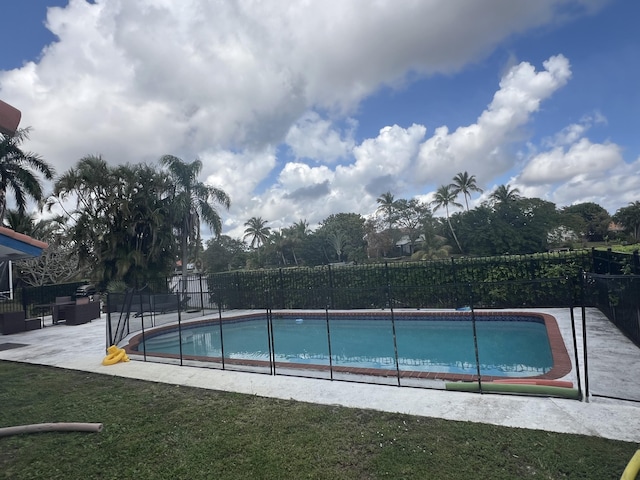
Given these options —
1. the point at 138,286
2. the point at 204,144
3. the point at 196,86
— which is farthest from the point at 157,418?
the point at 138,286

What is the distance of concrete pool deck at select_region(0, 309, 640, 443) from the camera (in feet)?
13.3

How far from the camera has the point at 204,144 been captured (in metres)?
16.3

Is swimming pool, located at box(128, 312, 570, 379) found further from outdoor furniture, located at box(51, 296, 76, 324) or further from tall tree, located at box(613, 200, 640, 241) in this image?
tall tree, located at box(613, 200, 640, 241)

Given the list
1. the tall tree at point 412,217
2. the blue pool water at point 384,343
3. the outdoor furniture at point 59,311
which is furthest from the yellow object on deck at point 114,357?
the tall tree at point 412,217

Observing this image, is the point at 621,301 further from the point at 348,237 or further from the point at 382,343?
the point at 348,237

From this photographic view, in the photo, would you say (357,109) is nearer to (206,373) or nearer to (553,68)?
(553,68)

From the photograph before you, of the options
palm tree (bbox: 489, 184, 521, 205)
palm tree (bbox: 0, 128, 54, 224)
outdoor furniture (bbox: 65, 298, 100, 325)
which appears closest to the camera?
outdoor furniture (bbox: 65, 298, 100, 325)

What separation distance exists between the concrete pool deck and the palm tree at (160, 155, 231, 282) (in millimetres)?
12594

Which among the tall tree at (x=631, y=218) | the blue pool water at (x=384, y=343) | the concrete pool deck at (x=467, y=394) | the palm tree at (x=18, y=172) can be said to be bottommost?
the blue pool water at (x=384, y=343)

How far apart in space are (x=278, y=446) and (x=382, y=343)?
7634 mm

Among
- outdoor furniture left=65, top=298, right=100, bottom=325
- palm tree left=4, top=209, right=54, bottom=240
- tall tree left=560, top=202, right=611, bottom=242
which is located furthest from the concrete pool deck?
tall tree left=560, top=202, right=611, bottom=242

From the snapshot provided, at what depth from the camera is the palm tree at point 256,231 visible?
6162 centimetres

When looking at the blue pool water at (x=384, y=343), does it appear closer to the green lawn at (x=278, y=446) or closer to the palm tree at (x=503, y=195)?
the green lawn at (x=278, y=446)

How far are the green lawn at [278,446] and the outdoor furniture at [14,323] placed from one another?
9664 millimetres
